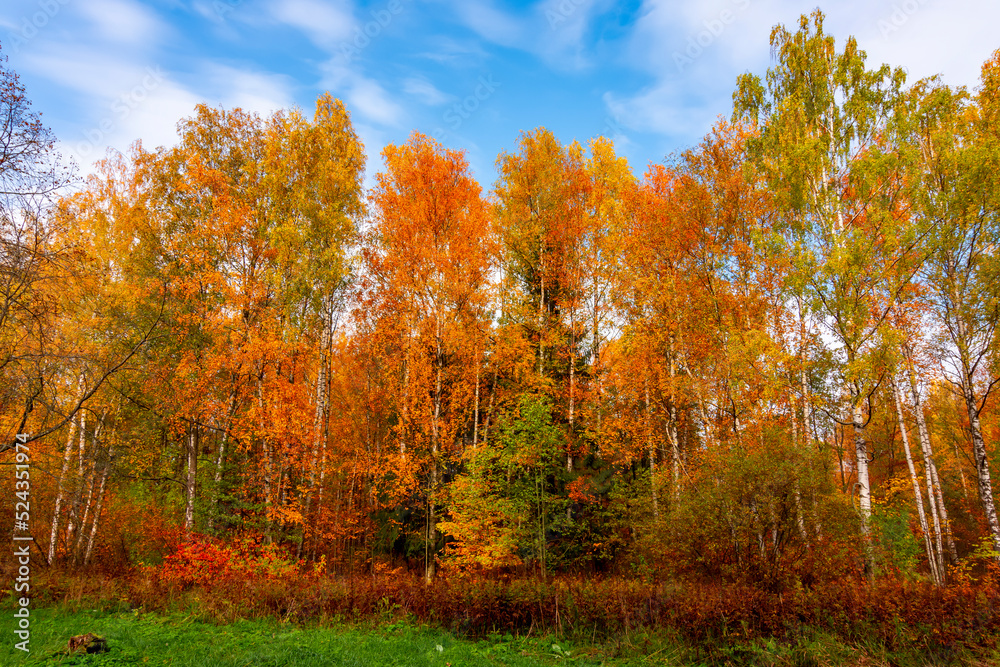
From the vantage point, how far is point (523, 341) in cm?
1246

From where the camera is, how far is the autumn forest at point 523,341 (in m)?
7.68

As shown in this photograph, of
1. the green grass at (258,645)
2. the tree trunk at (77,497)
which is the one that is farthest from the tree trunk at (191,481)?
the green grass at (258,645)

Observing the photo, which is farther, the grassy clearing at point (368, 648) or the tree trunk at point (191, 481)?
the tree trunk at point (191, 481)

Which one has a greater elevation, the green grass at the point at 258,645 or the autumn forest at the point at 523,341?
the autumn forest at the point at 523,341

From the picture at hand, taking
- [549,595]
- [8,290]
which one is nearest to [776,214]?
[549,595]

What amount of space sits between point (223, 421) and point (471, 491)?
6457 mm

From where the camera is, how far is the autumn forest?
768 cm

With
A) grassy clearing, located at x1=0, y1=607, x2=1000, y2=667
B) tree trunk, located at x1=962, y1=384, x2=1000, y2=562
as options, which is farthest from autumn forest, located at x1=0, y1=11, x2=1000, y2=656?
grassy clearing, located at x1=0, y1=607, x2=1000, y2=667
